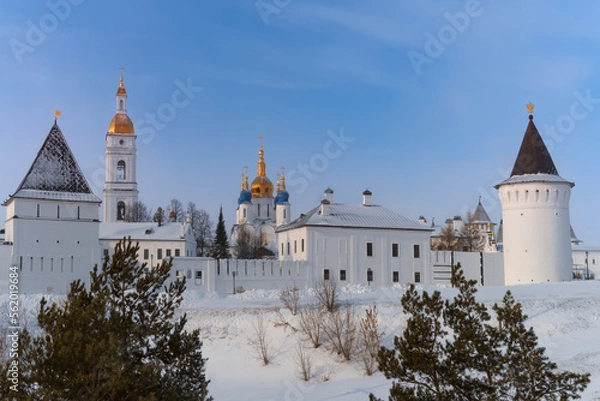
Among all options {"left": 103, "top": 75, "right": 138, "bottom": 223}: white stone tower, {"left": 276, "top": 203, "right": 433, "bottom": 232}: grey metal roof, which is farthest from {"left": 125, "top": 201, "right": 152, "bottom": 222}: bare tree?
{"left": 276, "top": 203, "right": 433, "bottom": 232}: grey metal roof

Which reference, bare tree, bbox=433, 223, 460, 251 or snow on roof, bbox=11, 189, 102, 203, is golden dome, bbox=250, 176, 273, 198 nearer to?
bare tree, bbox=433, 223, 460, 251

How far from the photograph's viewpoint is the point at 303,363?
20.9m

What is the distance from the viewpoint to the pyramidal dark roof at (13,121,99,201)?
30.0m

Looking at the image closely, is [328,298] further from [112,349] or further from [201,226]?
[201,226]

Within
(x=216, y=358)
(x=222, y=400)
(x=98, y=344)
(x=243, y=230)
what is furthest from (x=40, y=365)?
(x=243, y=230)

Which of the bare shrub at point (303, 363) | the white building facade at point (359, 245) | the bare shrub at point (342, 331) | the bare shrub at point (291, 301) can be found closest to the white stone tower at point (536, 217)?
the white building facade at point (359, 245)

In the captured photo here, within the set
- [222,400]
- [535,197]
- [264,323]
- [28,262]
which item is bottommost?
[222,400]

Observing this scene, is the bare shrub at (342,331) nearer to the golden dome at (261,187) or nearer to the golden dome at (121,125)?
the golden dome at (121,125)

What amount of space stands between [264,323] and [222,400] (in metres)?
4.91

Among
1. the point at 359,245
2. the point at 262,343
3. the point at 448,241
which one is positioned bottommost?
the point at 262,343

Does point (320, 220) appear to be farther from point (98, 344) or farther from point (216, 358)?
point (98, 344)

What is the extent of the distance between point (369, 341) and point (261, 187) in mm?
47637

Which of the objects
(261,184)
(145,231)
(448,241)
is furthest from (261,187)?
(145,231)

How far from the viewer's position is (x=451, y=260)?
40594 mm
